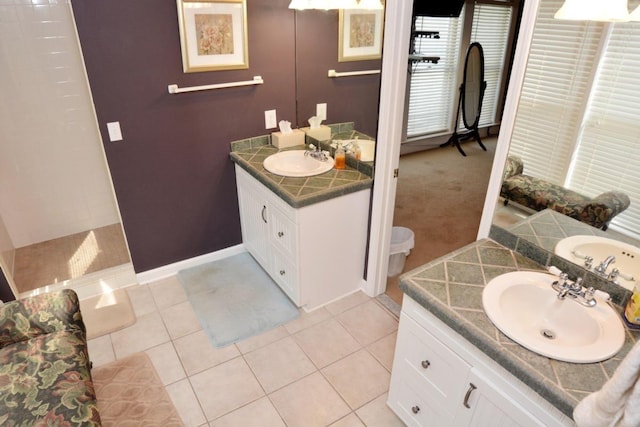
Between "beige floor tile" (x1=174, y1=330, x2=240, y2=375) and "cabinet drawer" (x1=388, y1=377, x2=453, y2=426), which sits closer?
"cabinet drawer" (x1=388, y1=377, x2=453, y2=426)

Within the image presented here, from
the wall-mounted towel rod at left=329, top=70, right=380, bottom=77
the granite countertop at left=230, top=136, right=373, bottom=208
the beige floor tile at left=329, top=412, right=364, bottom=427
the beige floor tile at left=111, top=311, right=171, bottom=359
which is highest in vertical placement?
the wall-mounted towel rod at left=329, top=70, right=380, bottom=77

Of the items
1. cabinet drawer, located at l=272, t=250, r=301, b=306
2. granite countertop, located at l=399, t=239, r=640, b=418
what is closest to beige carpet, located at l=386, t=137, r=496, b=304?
cabinet drawer, located at l=272, t=250, r=301, b=306

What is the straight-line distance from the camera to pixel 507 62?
17.5 feet

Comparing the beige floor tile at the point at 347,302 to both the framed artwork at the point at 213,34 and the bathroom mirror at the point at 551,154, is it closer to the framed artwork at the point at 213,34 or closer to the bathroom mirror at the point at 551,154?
the bathroom mirror at the point at 551,154

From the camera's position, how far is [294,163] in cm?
293

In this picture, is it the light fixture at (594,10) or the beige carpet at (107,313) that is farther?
the beige carpet at (107,313)

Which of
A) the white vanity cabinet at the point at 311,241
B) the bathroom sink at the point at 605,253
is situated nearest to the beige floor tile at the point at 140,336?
the white vanity cabinet at the point at 311,241

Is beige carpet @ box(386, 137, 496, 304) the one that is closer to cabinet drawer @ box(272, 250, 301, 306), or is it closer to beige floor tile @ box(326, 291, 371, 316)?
beige floor tile @ box(326, 291, 371, 316)

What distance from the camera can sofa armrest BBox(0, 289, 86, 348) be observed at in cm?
188

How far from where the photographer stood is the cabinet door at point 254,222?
2.81 m

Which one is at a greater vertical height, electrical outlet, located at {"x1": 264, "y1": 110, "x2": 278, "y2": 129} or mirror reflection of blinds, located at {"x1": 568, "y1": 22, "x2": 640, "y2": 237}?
mirror reflection of blinds, located at {"x1": 568, "y1": 22, "x2": 640, "y2": 237}

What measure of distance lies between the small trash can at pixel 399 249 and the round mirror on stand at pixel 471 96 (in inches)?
113

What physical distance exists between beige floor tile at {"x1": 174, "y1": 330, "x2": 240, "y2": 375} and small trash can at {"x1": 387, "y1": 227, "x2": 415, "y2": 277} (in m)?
1.30

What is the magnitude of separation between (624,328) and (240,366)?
182cm
